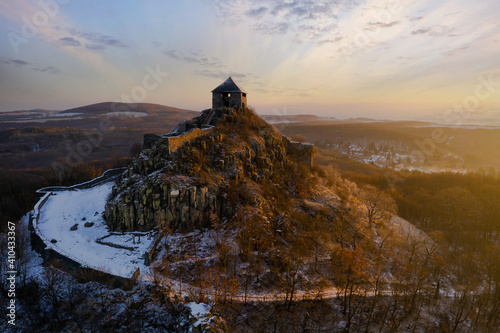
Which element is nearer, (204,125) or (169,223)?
(169,223)

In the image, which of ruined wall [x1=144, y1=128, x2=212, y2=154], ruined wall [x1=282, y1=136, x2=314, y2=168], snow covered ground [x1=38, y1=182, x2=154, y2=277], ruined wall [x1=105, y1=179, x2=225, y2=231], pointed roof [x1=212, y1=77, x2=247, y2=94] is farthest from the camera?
ruined wall [x1=282, y1=136, x2=314, y2=168]

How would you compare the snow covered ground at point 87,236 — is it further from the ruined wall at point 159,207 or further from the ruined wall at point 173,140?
the ruined wall at point 173,140

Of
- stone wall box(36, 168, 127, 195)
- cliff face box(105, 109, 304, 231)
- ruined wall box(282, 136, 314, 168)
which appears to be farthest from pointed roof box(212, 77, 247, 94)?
stone wall box(36, 168, 127, 195)

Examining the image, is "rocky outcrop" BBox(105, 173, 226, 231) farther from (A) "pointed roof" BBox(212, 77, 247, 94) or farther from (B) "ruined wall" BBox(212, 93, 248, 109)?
(A) "pointed roof" BBox(212, 77, 247, 94)

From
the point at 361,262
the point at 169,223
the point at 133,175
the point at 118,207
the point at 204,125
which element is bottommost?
the point at 361,262

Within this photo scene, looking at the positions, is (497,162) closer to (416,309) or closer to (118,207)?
(416,309)

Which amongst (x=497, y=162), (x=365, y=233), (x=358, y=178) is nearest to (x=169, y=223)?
(x=365, y=233)

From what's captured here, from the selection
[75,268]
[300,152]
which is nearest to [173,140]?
[75,268]
